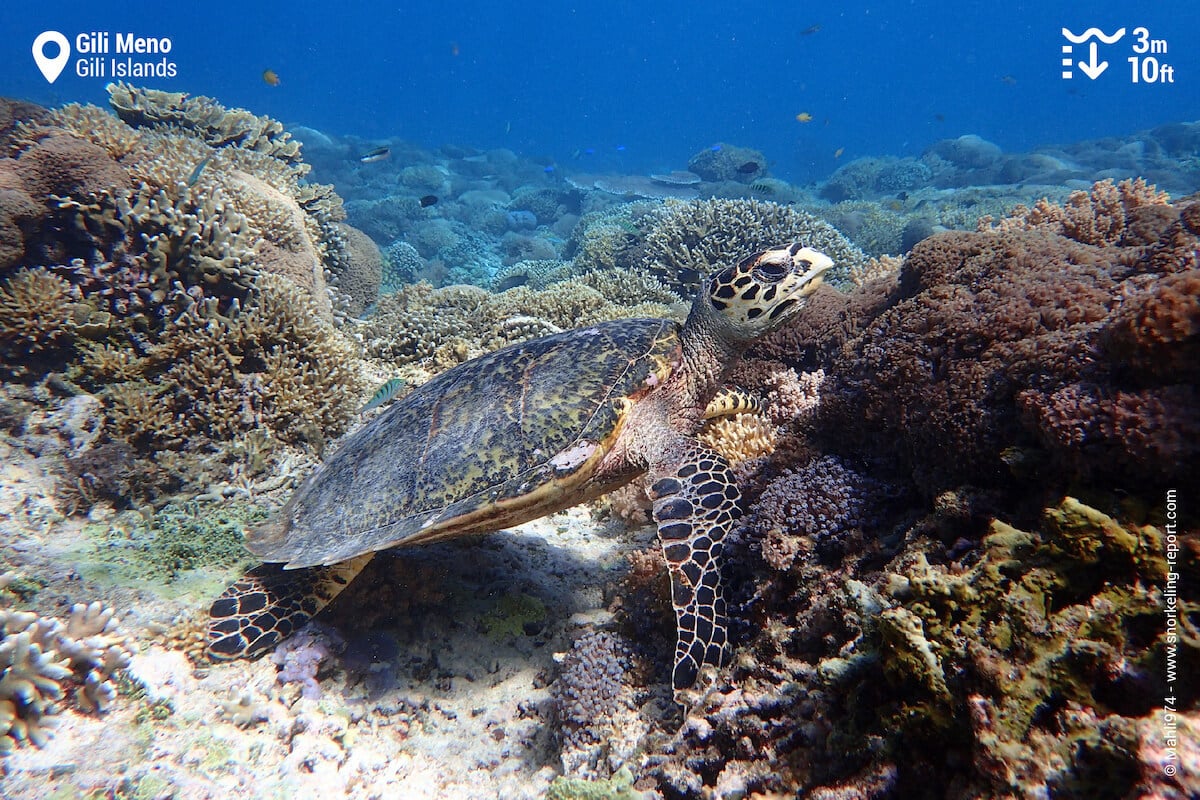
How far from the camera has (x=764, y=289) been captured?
3574 mm

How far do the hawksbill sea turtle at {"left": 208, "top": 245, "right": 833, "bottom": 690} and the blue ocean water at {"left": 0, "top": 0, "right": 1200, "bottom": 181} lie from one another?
187ft

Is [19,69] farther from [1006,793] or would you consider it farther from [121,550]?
[1006,793]

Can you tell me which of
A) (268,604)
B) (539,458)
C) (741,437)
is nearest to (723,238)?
(741,437)

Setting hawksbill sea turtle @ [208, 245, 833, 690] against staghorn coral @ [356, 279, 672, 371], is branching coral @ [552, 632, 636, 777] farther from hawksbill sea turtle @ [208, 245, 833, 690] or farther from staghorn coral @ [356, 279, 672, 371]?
staghorn coral @ [356, 279, 672, 371]

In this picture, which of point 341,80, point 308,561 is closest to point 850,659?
point 308,561

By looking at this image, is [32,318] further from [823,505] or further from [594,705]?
[823,505]

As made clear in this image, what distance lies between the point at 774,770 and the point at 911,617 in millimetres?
783

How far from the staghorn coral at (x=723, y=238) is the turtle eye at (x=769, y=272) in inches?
246

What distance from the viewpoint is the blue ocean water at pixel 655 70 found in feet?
221

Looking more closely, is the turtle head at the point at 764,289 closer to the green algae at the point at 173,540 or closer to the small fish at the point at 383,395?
the small fish at the point at 383,395

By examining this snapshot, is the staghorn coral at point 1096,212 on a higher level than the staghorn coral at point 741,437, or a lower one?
higher

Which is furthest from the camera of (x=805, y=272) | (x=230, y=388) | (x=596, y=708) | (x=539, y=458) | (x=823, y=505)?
(x=230, y=388)

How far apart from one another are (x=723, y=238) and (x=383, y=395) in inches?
297

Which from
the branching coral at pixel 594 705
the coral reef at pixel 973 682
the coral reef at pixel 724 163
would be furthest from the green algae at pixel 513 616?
the coral reef at pixel 724 163
